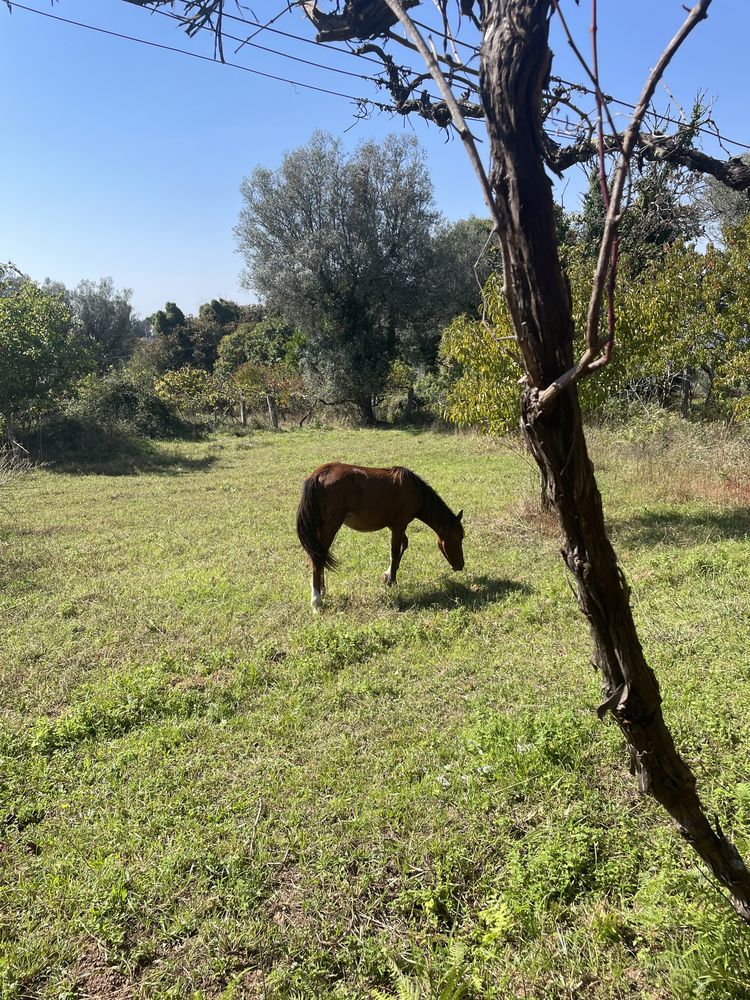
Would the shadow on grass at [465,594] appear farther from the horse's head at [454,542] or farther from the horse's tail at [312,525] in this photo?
the horse's tail at [312,525]

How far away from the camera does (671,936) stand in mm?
2230

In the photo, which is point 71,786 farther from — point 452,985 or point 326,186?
point 326,186

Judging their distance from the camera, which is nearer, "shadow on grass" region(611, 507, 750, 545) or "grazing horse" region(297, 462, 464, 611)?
"grazing horse" region(297, 462, 464, 611)

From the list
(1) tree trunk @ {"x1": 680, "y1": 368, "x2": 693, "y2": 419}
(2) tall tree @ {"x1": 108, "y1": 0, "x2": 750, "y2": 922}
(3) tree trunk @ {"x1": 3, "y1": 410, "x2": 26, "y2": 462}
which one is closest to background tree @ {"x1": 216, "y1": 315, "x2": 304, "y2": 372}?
(3) tree trunk @ {"x1": 3, "y1": 410, "x2": 26, "y2": 462}

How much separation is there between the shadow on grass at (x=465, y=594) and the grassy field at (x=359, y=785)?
55mm

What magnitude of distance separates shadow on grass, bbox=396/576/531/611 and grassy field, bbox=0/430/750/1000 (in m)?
0.05

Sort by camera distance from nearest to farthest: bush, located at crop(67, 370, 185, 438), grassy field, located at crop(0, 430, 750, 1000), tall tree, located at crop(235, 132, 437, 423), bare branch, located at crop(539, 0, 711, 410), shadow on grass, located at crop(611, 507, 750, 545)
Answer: bare branch, located at crop(539, 0, 711, 410), grassy field, located at crop(0, 430, 750, 1000), shadow on grass, located at crop(611, 507, 750, 545), bush, located at crop(67, 370, 185, 438), tall tree, located at crop(235, 132, 437, 423)

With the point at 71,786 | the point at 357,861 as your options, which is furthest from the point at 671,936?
the point at 71,786

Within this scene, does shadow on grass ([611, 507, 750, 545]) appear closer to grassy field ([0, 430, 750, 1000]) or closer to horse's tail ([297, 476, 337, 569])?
grassy field ([0, 430, 750, 1000])

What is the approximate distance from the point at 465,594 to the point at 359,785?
310 centimetres

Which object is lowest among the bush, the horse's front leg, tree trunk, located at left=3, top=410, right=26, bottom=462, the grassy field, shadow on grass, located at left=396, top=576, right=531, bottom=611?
the grassy field

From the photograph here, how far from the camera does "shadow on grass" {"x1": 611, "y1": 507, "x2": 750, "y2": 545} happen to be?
23.6 feet

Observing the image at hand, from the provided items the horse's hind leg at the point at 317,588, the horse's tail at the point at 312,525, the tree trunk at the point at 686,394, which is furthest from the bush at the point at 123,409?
the tree trunk at the point at 686,394

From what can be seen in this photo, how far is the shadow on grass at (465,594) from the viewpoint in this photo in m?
5.95
